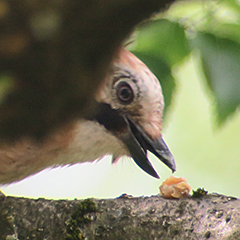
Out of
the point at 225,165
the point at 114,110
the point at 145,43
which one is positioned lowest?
the point at 114,110

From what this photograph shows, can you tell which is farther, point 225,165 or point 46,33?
point 225,165

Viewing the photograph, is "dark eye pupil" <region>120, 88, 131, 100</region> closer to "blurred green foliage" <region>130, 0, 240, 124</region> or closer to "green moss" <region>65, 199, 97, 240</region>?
"blurred green foliage" <region>130, 0, 240, 124</region>

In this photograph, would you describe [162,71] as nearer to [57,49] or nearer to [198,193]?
[198,193]

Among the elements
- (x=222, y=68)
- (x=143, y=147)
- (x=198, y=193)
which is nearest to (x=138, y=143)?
(x=143, y=147)

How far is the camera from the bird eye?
56.5 inches

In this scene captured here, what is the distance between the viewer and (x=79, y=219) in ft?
3.89

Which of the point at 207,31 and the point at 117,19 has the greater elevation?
the point at 207,31

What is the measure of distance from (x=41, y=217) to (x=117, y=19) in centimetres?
89

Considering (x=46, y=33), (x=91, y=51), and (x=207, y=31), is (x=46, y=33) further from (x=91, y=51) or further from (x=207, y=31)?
(x=207, y=31)

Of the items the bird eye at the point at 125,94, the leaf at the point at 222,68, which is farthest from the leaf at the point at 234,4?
the bird eye at the point at 125,94

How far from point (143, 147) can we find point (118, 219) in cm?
36

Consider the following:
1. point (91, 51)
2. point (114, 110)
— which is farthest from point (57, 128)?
point (114, 110)

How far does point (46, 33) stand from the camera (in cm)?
42

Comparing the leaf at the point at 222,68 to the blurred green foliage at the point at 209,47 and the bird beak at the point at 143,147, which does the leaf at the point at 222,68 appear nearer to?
the blurred green foliage at the point at 209,47
